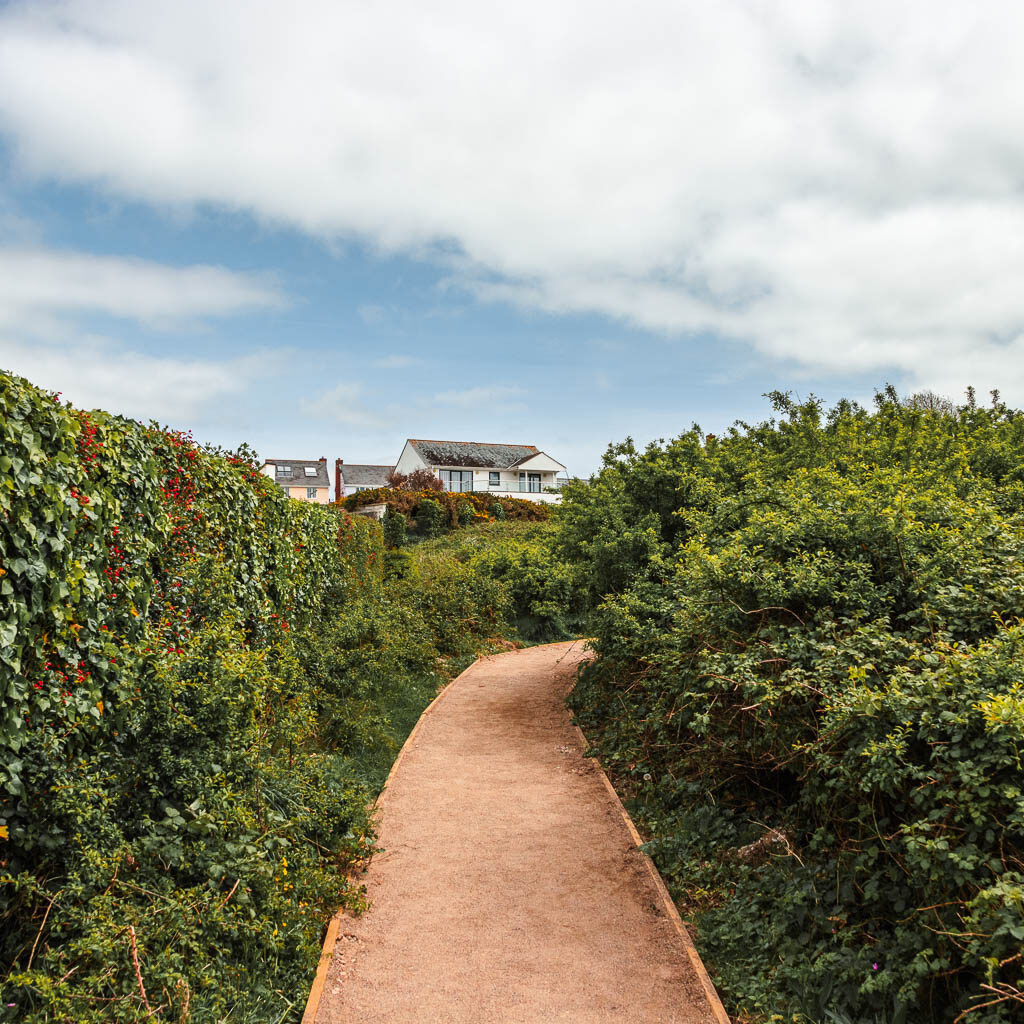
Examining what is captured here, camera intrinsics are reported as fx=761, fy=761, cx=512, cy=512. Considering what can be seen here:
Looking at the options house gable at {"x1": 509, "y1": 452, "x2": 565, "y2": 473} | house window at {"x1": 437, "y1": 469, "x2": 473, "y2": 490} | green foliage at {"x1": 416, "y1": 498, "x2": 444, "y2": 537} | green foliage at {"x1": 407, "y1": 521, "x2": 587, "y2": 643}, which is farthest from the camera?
house gable at {"x1": 509, "y1": 452, "x2": 565, "y2": 473}

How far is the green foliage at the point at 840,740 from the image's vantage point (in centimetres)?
350

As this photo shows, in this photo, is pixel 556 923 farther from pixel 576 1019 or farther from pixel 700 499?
pixel 700 499

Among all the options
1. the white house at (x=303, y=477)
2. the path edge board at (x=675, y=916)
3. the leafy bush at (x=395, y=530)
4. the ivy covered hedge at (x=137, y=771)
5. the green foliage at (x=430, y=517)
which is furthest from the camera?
the white house at (x=303, y=477)

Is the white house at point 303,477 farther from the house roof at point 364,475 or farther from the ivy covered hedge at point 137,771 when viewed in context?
the ivy covered hedge at point 137,771

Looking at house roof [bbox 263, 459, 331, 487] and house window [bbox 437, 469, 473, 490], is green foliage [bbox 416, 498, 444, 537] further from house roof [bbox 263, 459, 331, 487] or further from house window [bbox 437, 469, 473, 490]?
house roof [bbox 263, 459, 331, 487]

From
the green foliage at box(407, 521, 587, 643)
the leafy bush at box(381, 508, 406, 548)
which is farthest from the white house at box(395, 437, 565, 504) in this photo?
the green foliage at box(407, 521, 587, 643)

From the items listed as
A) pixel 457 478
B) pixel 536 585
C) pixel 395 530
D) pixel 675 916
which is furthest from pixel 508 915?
pixel 457 478

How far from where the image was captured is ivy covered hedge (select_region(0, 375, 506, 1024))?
3.67 m

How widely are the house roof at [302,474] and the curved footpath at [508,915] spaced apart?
64.8m

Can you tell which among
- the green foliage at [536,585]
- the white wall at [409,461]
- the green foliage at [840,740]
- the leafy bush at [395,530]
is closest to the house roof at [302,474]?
the white wall at [409,461]

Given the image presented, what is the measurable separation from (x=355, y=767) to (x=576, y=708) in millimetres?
3601

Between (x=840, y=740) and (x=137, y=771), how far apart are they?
414 cm

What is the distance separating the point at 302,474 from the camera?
72.2 m

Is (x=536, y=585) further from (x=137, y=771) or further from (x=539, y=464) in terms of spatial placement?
(x=539, y=464)
